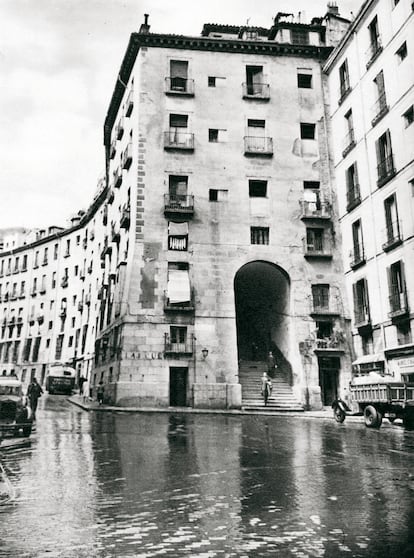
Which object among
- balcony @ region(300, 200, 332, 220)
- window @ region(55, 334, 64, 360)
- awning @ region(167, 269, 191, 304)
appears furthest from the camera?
window @ region(55, 334, 64, 360)

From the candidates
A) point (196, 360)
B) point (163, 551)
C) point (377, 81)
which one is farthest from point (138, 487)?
point (377, 81)

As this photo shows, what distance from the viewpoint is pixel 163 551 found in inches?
197

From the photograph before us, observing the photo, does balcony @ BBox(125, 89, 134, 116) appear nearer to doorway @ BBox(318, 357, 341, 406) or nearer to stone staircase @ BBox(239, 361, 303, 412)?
stone staircase @ BBox(239, 361, 303, 412)

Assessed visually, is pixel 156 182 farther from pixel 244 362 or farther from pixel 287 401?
pixel 287 401

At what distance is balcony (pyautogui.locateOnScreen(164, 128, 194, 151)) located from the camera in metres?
32.3

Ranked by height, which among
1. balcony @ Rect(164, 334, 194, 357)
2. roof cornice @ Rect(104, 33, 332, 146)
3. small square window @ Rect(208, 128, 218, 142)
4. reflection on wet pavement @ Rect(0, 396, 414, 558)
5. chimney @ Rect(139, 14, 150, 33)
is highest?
chimney @ Rect(139, 14, 150, 33)

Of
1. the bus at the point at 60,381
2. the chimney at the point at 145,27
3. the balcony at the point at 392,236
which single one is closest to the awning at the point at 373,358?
the balcony at the point at 392,236

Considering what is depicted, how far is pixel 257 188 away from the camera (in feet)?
109

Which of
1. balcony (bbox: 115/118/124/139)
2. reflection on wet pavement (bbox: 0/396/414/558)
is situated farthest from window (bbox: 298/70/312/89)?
reflection on wet pavement (bbox: 0/396/414/558)

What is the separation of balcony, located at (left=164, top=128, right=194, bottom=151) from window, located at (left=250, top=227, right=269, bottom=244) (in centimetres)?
626

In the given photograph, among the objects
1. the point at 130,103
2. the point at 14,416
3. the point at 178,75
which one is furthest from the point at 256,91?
the point at 14,416

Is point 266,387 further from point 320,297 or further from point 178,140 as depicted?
point 178,140

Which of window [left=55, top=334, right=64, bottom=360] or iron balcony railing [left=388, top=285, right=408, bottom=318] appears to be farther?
window [left=55, top=334, right=64, bottom=360]

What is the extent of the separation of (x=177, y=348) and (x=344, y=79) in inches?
774
